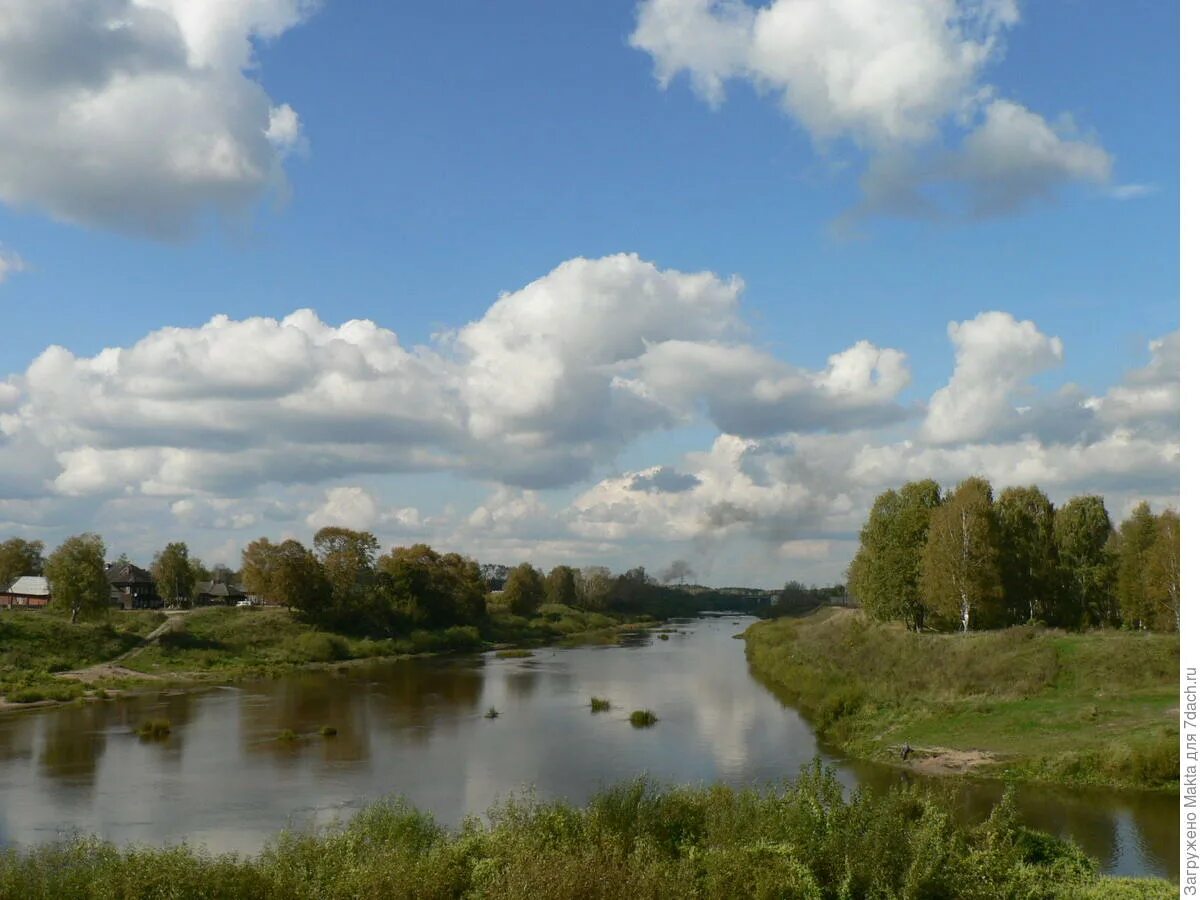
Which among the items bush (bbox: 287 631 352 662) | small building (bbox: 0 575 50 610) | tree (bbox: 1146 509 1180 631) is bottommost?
bush (bbox: 287 631 352 662)

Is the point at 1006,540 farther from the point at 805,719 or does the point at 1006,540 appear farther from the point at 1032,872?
the point at 1032,872

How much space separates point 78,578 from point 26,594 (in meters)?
31.4

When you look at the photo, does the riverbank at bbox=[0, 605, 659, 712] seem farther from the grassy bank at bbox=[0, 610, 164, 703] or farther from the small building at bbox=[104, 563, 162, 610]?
the small building at bbox=[104, 563, 162, 610]

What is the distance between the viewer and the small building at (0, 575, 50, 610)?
94.3 meters

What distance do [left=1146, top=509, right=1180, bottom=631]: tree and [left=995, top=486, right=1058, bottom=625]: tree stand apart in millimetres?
7874

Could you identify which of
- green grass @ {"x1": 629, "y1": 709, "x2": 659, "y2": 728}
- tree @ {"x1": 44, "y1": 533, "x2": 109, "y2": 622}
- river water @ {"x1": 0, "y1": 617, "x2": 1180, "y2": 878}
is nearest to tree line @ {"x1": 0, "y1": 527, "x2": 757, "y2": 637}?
tree @ {"x1": 44, "y1": 533, "x2": 109, "y2": 622}

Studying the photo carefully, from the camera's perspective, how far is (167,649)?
70.8 metres

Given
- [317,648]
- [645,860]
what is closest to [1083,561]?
[645,860]

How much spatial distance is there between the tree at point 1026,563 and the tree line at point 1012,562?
7 cm

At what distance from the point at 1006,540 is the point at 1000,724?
25.1 metres

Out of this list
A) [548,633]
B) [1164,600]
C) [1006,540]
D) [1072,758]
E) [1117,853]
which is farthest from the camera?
[548,633]

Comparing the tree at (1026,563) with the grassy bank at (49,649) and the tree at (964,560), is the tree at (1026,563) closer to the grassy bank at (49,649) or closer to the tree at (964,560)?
the tree at (964,560)

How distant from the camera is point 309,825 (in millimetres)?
26422
